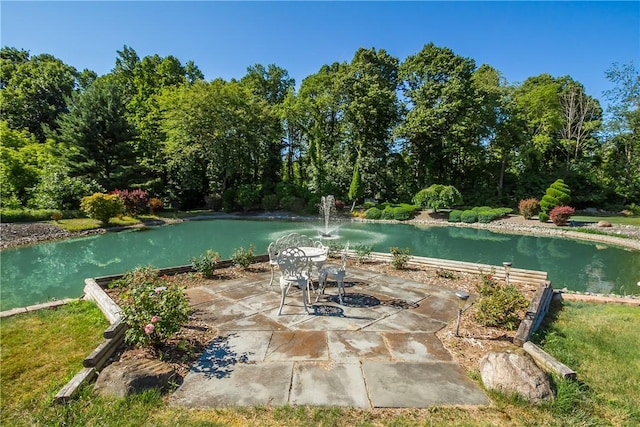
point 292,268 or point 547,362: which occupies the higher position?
point 292,268

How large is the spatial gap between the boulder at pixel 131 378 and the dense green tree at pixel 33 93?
29686 mm

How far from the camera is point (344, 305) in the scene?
15.1 ft

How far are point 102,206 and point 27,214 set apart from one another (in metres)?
3.02

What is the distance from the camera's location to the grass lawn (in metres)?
2.29

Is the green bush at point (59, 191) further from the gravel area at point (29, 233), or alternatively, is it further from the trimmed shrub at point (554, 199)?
the trimmed shrub at point (554, 199)

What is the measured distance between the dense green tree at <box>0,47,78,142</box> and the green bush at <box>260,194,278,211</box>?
1718 cm

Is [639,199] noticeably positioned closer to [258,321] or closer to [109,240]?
[258,321]

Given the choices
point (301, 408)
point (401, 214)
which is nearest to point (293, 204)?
point (401, 214)

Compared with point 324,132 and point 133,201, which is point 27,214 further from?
point 324,132

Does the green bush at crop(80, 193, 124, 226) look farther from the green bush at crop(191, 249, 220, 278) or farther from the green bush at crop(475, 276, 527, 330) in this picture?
the green bush at crop(475, 276, 527, 330)

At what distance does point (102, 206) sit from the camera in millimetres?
15438

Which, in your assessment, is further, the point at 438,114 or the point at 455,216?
the point at 438,114

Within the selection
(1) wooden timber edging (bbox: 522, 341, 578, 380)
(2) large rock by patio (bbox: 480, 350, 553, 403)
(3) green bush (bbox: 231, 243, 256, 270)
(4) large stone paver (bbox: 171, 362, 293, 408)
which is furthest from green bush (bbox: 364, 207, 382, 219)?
(4) large stone paver (bbox: 171, 362, 293, 408)

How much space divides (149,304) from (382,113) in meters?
23.5
